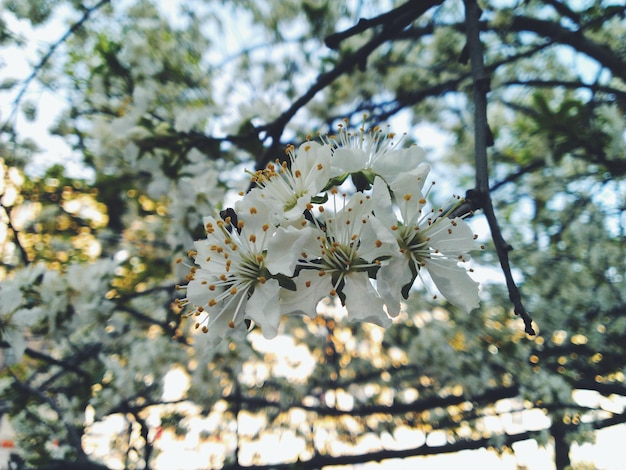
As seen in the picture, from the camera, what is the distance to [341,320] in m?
5.23

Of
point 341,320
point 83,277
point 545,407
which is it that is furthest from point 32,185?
point 545,407

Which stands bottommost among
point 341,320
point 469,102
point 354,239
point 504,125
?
point 354,239

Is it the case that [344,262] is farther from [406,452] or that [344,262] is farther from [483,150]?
[406,452]

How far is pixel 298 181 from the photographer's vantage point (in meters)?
1.14

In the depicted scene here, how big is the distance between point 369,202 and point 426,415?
384cm

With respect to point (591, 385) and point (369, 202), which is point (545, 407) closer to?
point (591, 385)

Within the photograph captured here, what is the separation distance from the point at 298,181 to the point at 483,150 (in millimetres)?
477

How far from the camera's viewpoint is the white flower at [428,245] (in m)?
1.01

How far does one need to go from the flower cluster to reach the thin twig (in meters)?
0.08

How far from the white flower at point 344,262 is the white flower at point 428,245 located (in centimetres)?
4

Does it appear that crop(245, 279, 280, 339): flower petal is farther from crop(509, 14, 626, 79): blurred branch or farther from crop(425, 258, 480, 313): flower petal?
crop(509, 14, 626, 79): blurred branch

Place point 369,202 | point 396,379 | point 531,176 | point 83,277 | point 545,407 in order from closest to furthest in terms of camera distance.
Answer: point 369,202
point 83,277
point 545,407
point 531,176
point 396,379

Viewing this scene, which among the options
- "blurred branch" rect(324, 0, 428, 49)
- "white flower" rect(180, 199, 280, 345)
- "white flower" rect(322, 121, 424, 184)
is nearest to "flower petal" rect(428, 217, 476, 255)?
"white flower" rect(322, 121, 424, 184)

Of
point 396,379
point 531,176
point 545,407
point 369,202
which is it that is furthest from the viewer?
point 396,379
